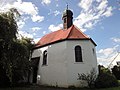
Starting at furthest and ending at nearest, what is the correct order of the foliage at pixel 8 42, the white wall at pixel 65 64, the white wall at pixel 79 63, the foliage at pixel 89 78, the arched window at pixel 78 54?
1. the arched window at pixel 78 54
2. the white wall at pixel 65 64
3. the white wall at pixel 79 63
4. the foliage at pixel 89 78
5. the foliage at pixel 8 42

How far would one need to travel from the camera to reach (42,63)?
2391cm

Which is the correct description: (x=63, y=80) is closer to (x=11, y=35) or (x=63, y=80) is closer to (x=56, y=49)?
(x=56, y=49)

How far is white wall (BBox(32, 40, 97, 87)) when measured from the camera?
65.7 feet

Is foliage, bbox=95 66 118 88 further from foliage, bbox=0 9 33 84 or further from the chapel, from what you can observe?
foliage, bbox=0 9 33 84

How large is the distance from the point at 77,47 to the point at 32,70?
8.23m

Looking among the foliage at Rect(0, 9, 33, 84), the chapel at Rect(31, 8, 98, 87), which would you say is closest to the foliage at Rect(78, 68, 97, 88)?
the chapel at Rect(31, 8, 98, 87)

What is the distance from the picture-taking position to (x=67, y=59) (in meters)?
20.5

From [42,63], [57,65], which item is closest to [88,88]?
[57,65]

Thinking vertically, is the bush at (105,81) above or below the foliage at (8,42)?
below

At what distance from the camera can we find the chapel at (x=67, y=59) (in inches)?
793

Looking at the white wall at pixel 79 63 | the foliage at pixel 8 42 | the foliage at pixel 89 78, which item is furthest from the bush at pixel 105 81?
the foliage at pixel 8 42

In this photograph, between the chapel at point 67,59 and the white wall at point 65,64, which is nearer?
the white wall at point 65,64

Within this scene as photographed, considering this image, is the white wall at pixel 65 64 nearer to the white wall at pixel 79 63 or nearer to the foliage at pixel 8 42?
the white wall at pixel 79 63

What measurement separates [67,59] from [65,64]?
65 cm
